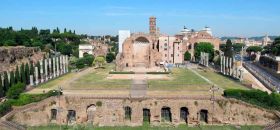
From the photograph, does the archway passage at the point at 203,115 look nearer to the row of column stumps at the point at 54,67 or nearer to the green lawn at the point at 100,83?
the green lawn at the point at 100,83

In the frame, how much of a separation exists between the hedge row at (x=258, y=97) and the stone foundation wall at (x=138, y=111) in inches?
38.1

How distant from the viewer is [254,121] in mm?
36219

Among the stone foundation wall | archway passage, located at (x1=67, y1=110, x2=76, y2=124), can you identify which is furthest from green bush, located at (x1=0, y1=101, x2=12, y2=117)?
archway passage, located at (x1=67, y1=110, x2=76, y2=124)

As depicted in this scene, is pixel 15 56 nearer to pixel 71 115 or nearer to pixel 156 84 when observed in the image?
pixel 156 84

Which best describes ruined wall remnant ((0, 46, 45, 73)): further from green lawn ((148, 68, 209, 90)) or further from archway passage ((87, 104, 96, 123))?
archway passage ((87, 104, 96, 123))

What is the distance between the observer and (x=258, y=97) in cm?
3762

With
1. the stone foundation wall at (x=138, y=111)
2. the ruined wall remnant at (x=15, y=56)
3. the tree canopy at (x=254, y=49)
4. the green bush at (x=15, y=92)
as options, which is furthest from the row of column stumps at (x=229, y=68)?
the tree canopy at (x=254, y=49)

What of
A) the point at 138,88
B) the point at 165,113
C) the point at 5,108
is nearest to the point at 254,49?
the point at 138,88

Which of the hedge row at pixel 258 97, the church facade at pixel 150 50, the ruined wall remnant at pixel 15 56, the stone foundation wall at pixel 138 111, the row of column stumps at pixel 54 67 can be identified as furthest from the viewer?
the church facade at pixel 150 50

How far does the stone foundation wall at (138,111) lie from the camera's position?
119ft

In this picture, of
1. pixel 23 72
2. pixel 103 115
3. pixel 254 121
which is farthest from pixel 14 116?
pixel 254 121

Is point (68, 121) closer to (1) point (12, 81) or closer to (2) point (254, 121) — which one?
(1) point (12, 81)

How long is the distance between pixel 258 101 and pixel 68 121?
19.1 metres

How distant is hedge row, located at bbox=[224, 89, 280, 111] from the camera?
1448 inches
